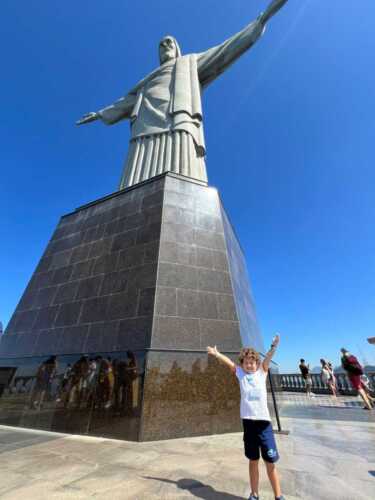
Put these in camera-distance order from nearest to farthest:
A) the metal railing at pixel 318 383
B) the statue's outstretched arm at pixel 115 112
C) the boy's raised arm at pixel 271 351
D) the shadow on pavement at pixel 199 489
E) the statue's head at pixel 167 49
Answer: the shadow on pavement at pixel 199 489, the boy's raised arm at pixel 271 351, the metal railing at pixel 318 383, the statue's outstretched arm at pixel 115 112, the statue's head at pixel 167 49

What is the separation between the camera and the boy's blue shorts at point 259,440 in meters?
2.45

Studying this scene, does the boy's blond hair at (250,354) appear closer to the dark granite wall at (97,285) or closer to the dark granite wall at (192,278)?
the dark granite wall at (192,278)

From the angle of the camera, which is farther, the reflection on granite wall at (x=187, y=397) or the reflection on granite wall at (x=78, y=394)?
the reflection on granite wall at (x=78, y=394)

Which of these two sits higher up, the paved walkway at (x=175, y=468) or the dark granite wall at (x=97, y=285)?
the dark granite wall at (x=97, y=285)

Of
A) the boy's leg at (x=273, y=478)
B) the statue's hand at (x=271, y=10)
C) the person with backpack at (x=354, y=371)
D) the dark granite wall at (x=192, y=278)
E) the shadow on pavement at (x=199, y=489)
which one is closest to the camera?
the boy's leg at (x=273, y=478)

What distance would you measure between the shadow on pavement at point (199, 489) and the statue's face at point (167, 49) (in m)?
19.5

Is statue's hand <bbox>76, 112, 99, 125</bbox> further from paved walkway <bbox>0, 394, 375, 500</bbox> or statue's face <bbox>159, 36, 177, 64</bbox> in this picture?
paved walkway <bbox>0, 394, 375, 500</bbox>

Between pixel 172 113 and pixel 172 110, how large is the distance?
0.19 m

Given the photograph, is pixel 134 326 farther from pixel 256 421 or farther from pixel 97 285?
pixel 256 421

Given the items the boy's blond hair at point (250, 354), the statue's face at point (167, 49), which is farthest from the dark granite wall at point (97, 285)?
the statue's face at point (167, 49)

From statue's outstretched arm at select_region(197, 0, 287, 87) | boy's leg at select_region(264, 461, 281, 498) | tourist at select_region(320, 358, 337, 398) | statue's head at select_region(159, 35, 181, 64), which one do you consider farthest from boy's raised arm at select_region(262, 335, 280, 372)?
statue's head at select_region(159, 35, 181, 64)

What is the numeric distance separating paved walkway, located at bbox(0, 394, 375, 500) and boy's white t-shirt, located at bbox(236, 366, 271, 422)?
70 cm

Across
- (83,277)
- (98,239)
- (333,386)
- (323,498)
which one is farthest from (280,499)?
(333,386)

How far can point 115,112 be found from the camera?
15.5m
